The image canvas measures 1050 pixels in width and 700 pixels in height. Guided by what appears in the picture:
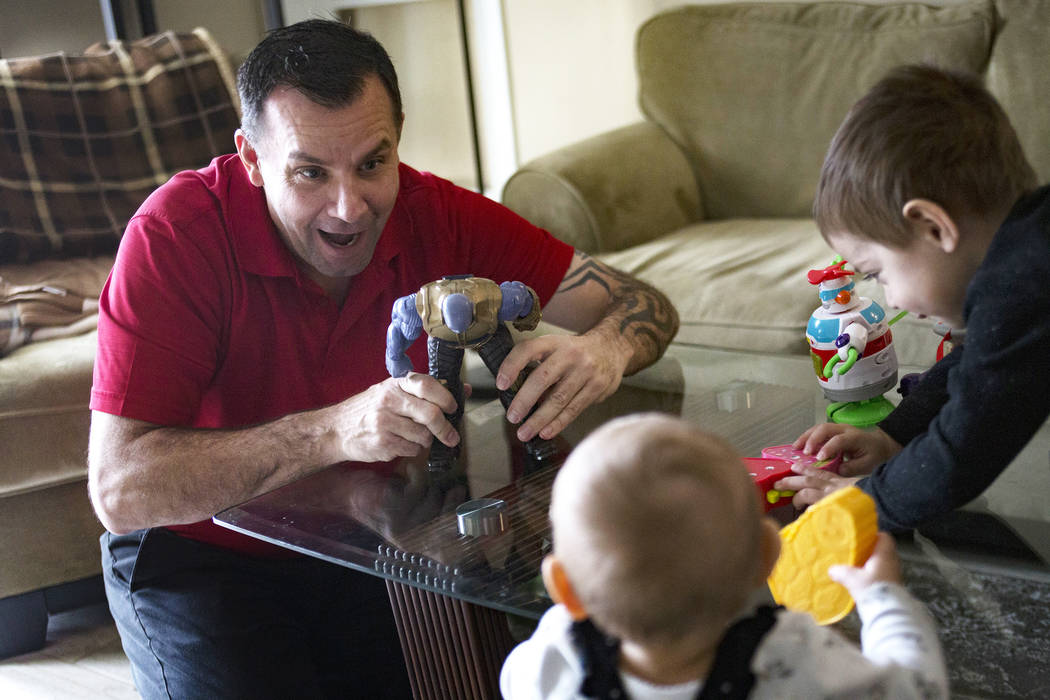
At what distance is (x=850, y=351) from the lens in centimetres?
134

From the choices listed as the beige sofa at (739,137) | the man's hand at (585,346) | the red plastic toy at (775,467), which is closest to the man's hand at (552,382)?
the man's hand at (585,346)

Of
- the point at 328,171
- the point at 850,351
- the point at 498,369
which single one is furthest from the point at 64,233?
the point at 850,351

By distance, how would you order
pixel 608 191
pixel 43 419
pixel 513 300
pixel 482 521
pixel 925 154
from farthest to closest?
1. pixel 608 191
2. pixel 43 419
3. pixel 513 300
4. pixel 482 521
5. pixel 925 154

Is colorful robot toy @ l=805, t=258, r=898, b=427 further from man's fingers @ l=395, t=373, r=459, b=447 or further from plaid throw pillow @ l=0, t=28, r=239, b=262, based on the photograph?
plaid throw pillow @ l=0, t=28, r=239, b=262

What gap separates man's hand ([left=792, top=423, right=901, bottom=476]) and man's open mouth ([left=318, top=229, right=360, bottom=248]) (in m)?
0.62

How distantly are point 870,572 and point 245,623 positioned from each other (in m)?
0.80

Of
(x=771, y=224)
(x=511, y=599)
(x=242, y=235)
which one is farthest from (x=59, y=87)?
(x=511, y=599)

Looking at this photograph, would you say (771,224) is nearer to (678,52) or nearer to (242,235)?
(678,52)

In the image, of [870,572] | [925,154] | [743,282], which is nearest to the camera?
[870,572]

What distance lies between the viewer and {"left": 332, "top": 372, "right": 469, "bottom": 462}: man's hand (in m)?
1.23

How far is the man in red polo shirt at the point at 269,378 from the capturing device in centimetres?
128

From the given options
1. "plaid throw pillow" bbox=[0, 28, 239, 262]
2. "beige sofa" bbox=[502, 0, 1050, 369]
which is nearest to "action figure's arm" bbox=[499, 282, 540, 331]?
"beige sofa" bbox=[502, 0, 1050, 369]

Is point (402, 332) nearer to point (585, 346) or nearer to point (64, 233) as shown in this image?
point (585, 346)

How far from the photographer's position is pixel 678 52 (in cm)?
279
